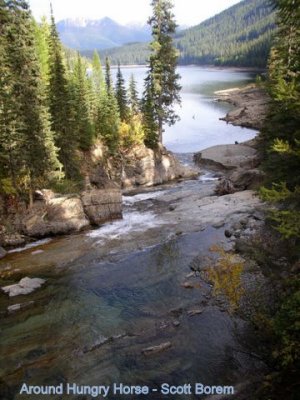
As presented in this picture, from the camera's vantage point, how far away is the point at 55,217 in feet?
81.8

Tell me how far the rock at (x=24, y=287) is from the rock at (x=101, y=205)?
28.8ft

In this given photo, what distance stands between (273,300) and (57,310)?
8.58 meters

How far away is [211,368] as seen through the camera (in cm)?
1159

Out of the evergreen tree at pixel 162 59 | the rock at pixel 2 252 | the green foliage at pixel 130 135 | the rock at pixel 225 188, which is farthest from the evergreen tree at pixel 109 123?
the rock at pixel 2 252

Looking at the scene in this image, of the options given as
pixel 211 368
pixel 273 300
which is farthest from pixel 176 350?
pixel 273 300

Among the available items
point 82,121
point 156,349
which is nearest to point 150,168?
point 82,121

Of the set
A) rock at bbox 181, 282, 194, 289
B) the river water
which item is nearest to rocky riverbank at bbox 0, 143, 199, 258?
the river water

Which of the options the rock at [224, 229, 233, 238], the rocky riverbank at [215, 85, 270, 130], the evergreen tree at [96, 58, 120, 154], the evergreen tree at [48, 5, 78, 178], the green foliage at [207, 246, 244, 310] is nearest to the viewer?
the green foliage at [207, 246, 244, 310]

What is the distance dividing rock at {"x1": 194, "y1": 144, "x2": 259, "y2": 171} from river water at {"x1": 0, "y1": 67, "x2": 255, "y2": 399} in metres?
19.7

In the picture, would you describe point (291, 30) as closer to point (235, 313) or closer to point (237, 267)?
point (237, 267)

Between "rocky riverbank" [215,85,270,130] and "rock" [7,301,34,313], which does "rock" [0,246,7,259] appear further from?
"rocky riverbank" [215,85,270,130]

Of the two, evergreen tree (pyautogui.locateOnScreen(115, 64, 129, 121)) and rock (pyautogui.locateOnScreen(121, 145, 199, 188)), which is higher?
evergreen tree (pyautogui.locateOnScreen(115, 64, 129, 121))

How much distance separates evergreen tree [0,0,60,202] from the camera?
2341cm

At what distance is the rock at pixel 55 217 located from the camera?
79.4ft
